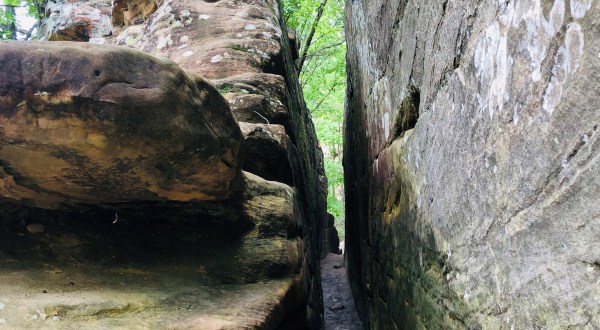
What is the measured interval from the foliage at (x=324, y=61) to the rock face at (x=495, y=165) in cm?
827

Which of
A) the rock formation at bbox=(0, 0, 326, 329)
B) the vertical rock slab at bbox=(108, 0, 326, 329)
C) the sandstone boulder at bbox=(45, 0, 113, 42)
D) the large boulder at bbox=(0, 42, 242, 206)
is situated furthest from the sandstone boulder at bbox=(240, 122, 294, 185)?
the sandstone boulder at bbox=(45, 0, 113, 42)

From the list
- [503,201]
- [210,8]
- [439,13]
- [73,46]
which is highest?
Result: [210,8]

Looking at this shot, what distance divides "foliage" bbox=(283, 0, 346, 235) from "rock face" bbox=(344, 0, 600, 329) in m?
8.27

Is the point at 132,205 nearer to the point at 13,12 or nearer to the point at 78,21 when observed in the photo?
the point at 78,21

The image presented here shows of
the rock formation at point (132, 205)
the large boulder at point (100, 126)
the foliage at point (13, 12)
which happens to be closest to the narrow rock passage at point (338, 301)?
the rock formation at point (132, 205)

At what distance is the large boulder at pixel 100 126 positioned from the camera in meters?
2.17

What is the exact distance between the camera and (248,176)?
11.2ft

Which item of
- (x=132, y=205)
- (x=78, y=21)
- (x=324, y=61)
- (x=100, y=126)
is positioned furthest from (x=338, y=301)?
(x=324, y=61)

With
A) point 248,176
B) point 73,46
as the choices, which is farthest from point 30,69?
point 248,176

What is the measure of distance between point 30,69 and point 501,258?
7.22ft

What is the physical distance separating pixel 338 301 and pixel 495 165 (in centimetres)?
653

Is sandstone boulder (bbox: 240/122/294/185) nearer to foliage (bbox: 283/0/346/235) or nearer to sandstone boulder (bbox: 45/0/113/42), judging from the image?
sandstone boulder (bbox: 45/0/113/42)

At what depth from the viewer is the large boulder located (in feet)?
7.13

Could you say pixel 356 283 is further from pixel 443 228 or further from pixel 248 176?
pixel 443 228
